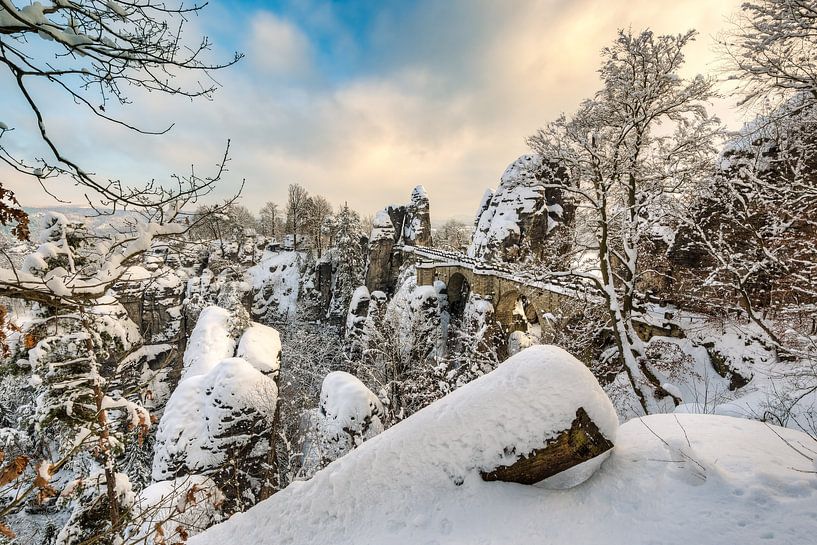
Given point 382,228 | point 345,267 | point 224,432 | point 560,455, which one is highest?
point 382,228

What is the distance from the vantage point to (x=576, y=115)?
7699mm

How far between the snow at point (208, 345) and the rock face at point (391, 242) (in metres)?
18.9

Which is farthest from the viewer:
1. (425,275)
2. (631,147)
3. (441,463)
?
(425,275)

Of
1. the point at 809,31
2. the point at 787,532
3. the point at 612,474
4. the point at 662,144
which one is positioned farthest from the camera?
the point at 662,144

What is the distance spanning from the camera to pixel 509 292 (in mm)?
18266

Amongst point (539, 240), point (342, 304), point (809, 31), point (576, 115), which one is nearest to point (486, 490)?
point (809, 31)

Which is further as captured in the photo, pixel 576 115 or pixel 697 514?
pixel 576 115

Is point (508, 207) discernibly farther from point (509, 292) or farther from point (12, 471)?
point (12, 471)

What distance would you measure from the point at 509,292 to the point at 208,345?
14.9 metres

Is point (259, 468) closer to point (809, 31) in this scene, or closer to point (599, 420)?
point (599, 420)

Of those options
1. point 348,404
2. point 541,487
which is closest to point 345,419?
point 348,404

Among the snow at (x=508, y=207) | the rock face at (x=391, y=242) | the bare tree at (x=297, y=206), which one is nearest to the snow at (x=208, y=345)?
the snow at (x=508, y=207)

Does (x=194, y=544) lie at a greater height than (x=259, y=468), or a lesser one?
greater

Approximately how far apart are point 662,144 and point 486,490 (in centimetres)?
825
